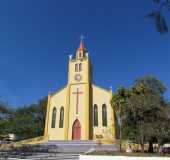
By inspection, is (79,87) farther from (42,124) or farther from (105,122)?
(42,124)

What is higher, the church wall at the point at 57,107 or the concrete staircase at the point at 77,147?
the church wall at the point at 57,107

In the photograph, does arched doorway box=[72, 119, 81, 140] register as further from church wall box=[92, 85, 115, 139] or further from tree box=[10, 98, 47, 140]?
tree box=[10, 98, 47, 140]

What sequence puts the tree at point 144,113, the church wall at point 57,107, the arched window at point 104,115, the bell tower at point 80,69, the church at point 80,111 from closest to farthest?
the tree at point 144,113 → the church at point 80,111 → the arched window at point 104,115 → the church wall at point 57,107 → the bell tower at point 80,69

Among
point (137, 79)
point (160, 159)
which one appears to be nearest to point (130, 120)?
point (137, 79)

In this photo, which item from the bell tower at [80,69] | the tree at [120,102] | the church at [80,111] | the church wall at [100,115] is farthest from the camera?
the bell tower at [80,69]

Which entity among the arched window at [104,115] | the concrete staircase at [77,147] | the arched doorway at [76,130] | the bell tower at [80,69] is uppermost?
the bell tower at [80,69]

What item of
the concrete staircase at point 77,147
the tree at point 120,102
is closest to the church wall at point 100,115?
the concrete staircase at point 77,147

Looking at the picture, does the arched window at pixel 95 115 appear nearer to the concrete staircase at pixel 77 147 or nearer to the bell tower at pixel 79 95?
the bell tower at pixel 79 95

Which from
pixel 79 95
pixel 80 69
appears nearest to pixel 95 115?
pixel 79 95

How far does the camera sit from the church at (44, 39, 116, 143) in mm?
33344

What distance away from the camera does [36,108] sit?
56.0m

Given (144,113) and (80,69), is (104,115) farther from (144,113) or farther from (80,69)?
(144,113)

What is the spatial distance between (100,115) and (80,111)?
3183 millimetres

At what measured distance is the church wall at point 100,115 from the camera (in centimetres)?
3289
